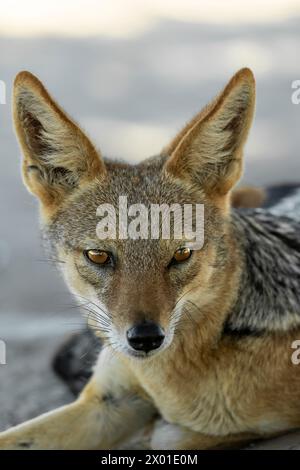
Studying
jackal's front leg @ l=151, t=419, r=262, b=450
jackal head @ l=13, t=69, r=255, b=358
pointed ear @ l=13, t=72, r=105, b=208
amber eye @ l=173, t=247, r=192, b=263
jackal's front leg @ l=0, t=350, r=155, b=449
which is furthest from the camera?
jackal's front leg @ l=0, t=350, r=155, b=449

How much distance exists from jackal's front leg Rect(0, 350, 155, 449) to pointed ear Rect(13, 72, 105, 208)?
1.34m

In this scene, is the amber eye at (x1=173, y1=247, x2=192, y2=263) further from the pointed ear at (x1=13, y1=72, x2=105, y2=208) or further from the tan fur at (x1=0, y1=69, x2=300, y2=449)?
the pointed ear at (x1=13, y1=72, x2=105, y2=208)

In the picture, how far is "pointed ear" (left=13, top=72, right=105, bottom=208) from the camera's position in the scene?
5.41 meters

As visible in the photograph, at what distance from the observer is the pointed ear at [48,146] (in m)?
5.41

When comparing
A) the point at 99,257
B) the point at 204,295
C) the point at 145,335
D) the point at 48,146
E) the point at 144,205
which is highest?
the point at 48,146

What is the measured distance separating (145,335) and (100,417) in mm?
1770

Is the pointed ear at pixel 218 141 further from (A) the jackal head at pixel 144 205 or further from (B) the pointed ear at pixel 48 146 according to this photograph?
(B) the pointed ear at pixel 48 146

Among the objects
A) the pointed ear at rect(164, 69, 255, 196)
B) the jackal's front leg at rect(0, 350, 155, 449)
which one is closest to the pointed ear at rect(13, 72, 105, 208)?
the pointed ear at rect(164, 69, 255, 196)

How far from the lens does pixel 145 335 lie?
16.3 feet

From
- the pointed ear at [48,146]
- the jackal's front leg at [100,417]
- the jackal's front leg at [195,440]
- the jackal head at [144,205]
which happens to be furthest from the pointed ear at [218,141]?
the jackal's front leg at [195,440]

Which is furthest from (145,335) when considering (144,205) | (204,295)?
(144,205)

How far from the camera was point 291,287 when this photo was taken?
610 centimetres

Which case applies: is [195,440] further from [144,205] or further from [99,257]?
[144,205]
